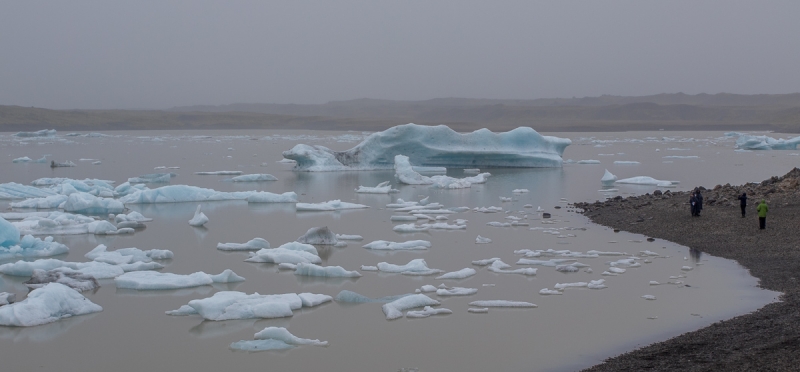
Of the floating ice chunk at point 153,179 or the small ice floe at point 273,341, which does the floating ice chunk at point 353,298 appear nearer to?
the small ice floe at point 273,341

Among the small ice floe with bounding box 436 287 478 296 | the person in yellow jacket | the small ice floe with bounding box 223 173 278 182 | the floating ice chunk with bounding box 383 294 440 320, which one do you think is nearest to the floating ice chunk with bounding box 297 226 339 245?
the small ice floe with bounding box 436 287 478 296

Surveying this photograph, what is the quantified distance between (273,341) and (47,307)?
2064 millimetres

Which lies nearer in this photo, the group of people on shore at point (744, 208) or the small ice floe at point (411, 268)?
the small ice floe at point (411, 268)

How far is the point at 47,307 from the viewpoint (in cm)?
630

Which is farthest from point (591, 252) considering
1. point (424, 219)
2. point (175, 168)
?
point (175, 168)

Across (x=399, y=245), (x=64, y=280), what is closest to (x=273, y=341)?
(x=64, y=280)

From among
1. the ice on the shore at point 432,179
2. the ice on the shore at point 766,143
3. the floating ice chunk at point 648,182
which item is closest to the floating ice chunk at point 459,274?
the ice on the shore at point 432,179

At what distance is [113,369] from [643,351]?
3567 mm

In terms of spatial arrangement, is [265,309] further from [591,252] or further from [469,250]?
[591,252]

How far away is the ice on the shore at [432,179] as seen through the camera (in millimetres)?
17125

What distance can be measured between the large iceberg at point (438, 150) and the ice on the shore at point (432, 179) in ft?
8.23

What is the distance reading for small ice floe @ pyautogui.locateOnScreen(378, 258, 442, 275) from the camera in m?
8.05

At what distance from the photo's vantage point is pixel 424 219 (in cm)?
1218

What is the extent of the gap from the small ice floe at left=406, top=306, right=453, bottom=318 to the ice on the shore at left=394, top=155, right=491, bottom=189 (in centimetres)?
1047
